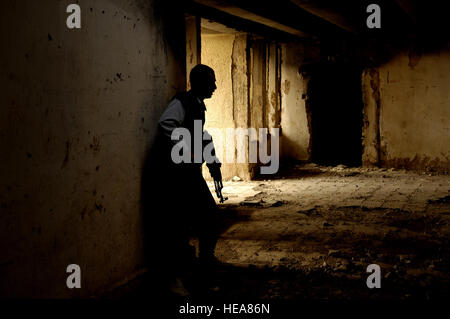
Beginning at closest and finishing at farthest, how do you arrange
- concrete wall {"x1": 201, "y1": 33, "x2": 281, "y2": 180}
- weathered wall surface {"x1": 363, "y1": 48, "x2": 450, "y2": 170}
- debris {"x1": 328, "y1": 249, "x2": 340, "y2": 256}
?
debris {"x1": 328, "y1": 249, "x2": 340, "y2": 256} < concrete wall {"x1": 201, "y1": 33, "x2": 281, "y2": 180} < weathered wall surface {"x1": 363, "y1": 48, "x2": 450, "y2": 170}

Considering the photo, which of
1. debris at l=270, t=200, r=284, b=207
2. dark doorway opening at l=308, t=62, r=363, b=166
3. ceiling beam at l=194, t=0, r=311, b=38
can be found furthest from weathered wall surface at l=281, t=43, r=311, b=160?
debris at l=270, t=200, r=284, b=207

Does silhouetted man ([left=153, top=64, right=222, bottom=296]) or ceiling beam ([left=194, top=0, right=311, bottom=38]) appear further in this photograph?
ceiling beam ([left=194, top=0, right=311, bottom=38])

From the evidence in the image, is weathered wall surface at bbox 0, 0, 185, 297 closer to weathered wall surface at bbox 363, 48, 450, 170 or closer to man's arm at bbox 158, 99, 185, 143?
man's arm at bbox 158, 99, 185, 143

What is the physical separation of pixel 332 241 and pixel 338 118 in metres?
7.66

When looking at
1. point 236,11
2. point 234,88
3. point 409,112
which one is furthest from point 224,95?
point 409,112

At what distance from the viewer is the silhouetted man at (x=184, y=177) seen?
301cm

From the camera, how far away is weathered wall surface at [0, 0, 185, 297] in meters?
2.00

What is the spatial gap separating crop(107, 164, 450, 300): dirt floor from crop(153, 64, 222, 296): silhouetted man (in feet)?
1.25

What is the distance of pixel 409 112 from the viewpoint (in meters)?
9.77

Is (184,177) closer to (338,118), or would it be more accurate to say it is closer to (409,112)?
(409,112)

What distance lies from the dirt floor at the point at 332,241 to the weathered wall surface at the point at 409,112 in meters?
1.84

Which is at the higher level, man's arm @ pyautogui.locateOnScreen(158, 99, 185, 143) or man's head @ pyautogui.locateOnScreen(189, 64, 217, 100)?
man's head @ pyautogui.locateOnScreen(189, 64, 217, 100)

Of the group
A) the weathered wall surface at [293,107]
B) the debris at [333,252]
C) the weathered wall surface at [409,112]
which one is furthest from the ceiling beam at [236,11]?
the debris at [333,252]

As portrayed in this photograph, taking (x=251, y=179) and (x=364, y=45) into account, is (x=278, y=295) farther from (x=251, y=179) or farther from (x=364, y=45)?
(x=364, y=45)
